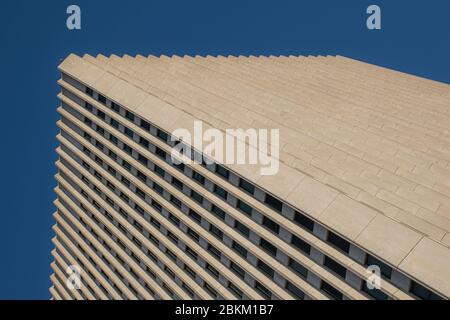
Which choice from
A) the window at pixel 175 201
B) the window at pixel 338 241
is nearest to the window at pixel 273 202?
the window at pixel 338 241

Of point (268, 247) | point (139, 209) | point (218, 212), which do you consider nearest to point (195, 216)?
point (218, 212)

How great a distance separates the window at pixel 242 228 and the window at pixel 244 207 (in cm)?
155

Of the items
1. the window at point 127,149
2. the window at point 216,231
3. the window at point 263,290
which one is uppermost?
the window at point 127,149

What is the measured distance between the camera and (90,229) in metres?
70.9

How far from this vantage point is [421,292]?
3077 cm

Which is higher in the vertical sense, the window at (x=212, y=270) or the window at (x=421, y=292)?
the window at (x=212, y=270)

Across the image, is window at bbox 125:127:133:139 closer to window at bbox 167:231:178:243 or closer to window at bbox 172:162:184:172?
window at bbox 172:162:184:172

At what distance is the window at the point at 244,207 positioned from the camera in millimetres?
44375

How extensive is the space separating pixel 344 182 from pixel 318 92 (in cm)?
3110

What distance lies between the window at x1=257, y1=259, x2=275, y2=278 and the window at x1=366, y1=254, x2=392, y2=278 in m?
11.7

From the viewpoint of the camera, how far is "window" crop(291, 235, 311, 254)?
39.2 meters

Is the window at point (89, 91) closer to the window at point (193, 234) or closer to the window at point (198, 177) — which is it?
the window at point (198, 177)

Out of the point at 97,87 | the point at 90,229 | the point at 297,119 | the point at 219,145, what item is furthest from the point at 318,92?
the point at 90,229

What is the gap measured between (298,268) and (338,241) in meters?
6.11
